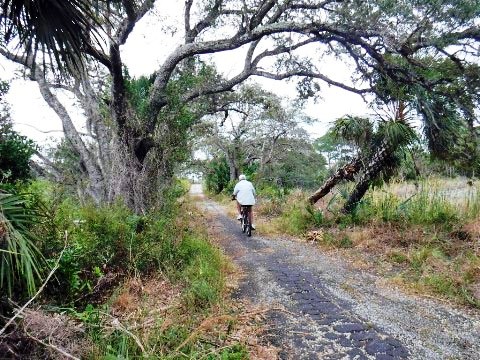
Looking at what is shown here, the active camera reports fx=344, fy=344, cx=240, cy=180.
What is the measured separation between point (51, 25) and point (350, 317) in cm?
433

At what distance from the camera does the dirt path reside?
3.12 m

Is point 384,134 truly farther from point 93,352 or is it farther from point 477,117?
point 93,352

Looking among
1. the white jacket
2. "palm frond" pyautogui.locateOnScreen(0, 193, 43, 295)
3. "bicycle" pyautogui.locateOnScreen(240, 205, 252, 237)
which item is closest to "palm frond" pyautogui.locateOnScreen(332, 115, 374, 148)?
the white jacket

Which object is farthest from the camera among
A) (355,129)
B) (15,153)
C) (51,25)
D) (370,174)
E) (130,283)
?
(370,174)

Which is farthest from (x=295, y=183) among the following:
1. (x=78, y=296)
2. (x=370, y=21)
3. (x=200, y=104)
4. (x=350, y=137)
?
(x=78, y=296)

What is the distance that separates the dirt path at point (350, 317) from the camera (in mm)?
3119

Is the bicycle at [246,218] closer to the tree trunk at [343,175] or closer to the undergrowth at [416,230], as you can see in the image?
the undergrowth at [416,230]

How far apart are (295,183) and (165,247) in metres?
24.1

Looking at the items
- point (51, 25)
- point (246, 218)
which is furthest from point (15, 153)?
point (246, 218)

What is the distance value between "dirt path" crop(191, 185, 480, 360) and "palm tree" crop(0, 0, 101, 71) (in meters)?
3.60

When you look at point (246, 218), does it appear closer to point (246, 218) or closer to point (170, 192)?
point (246, 218)

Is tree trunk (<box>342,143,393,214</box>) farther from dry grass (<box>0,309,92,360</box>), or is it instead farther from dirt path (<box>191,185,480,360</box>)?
dry grass (<box>0,309,92,360</box>)

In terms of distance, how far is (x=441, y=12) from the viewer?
5.46m

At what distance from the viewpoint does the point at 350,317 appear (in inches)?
148
